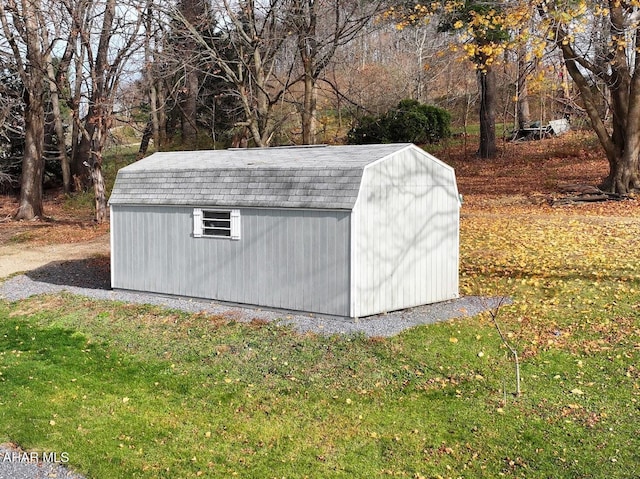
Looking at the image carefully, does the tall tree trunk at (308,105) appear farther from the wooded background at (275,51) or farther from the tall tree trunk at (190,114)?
the tall tree trunk at (190,114)

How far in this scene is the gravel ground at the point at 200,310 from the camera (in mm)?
7160

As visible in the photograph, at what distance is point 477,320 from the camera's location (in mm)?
11500

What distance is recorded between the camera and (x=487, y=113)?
29.0 metres

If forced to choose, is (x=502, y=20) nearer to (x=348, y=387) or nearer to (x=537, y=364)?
(x=537, y=364)

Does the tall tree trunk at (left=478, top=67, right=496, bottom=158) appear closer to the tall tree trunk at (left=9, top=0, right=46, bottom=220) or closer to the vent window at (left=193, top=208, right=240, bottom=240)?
the tall tree trunk at (left=9, top=0, right=46, bottom=220)

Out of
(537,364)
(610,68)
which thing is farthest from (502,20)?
(537,364)

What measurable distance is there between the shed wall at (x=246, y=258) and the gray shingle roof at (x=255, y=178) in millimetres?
206

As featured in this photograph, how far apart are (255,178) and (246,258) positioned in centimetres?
142

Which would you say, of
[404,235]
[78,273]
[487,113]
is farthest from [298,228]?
[487,113]

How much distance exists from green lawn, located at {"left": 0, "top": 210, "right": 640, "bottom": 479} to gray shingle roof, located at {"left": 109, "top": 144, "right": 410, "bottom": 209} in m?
2.17

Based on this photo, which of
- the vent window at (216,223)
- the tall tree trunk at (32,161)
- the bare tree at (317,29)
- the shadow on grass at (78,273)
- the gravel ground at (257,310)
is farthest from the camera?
the tall tree trunk at (32,161)

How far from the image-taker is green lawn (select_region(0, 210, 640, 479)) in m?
7.21

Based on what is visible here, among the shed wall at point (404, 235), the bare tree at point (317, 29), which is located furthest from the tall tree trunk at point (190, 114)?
the shed wall at point (404, 235)

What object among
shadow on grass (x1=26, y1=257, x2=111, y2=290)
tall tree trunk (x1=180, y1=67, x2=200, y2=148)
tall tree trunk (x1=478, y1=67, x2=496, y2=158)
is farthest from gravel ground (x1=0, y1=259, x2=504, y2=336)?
tall tree trunk (x1=478, y1=67, x2=496, y2=158)
